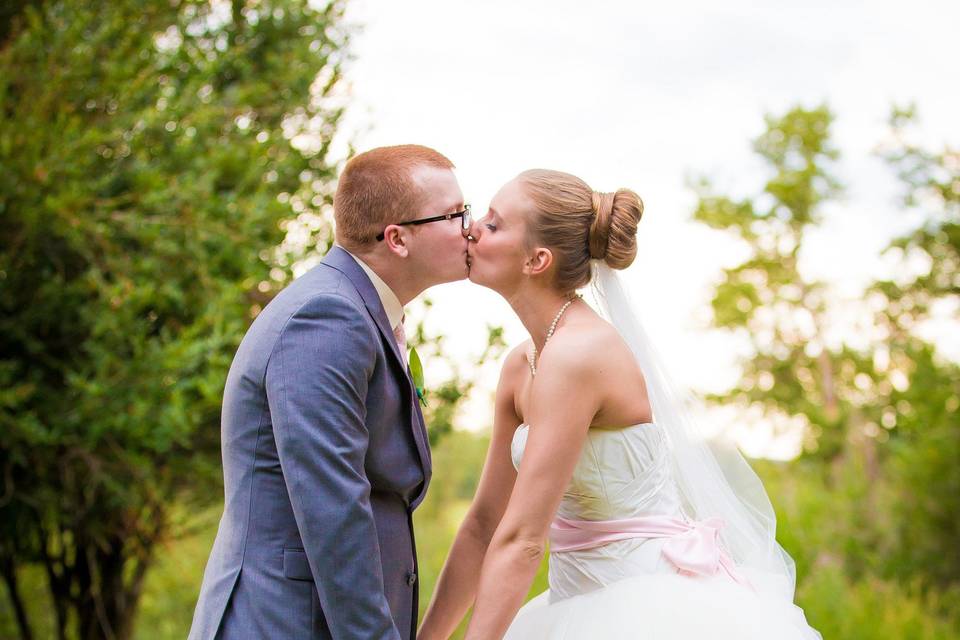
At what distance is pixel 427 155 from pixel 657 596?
1.39 m

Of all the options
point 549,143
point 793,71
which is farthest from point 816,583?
point 793,71

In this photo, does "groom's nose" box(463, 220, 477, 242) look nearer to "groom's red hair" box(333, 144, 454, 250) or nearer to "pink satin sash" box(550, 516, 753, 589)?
"groom's red hair" box(333, 144, 454, 250)

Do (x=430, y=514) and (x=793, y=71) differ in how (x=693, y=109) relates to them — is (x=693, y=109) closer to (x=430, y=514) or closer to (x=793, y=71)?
(x=793, y=71)

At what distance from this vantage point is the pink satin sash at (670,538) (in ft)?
9.21

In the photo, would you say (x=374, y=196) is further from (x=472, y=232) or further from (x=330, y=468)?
(x=330, y=468)

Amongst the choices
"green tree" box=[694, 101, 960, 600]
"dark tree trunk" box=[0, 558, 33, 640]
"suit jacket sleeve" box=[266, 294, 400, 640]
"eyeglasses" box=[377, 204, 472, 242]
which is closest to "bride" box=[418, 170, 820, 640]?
"eyeglasses" box=[377, 204, 472, 242]

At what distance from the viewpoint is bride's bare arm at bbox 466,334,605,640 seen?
103 inches

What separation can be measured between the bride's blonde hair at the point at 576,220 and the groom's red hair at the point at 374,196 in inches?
17.4

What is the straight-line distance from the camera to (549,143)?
5430 mm

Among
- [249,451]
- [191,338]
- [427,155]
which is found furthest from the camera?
[191,338]

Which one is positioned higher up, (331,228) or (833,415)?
(331,228)

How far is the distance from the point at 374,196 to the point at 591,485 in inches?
41.2

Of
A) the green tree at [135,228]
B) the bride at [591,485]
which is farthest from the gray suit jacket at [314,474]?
the green tree at [135,228]

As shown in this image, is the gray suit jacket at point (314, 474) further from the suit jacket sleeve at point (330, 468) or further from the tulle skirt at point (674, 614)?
the tulle skirt at point (674, 614)
